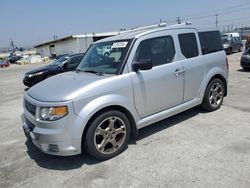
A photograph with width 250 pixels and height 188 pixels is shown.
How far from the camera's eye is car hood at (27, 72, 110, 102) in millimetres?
3323

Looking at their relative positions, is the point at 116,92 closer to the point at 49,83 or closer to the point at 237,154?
the point at 49,83

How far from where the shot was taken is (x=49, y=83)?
13.3 feet

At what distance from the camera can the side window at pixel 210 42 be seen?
16.6 ft

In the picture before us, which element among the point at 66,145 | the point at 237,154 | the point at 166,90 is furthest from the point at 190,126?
the point at 66,145

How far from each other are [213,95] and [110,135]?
9.50 ft

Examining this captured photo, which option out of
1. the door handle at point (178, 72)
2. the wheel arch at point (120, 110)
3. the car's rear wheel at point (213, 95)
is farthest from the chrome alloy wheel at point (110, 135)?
the car's rear wheel at point (213, 95)

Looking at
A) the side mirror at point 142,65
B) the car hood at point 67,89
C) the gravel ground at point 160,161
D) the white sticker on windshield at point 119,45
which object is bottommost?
the gravel ground at point 160,161

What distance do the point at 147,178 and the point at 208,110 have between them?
2.90 meters

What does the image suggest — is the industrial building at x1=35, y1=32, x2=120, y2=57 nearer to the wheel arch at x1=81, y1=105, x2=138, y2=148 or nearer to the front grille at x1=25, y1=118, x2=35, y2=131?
the front grille at x1=25, y1=118, x2=35, y2=131

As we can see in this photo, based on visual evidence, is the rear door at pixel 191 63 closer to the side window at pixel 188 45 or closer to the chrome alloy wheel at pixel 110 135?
the side window at pixel 188 45

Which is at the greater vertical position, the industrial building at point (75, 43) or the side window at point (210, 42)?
the industrial building at point (75, 43)

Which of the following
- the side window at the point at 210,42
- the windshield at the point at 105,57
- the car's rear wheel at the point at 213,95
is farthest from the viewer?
the car's rear wheel at the point at 213,95

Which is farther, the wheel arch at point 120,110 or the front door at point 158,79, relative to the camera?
the front door at point 158,79

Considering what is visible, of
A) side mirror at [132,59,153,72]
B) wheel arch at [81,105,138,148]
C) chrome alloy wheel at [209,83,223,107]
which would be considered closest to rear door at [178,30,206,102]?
chrome alloy wheel at [209,83,223,107]
